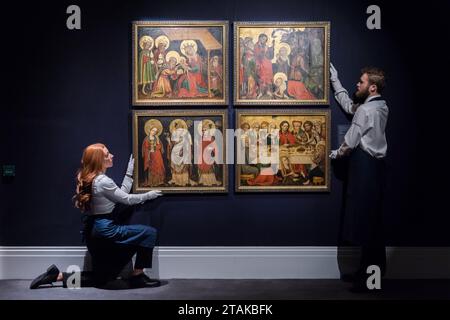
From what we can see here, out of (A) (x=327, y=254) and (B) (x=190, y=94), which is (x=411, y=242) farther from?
(B) (x=190, y=94)

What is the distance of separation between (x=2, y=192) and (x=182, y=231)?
1.97 m

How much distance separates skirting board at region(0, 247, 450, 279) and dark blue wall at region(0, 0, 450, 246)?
4.2 inches

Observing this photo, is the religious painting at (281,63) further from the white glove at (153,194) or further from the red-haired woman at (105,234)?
the red-haired woman at (105,234)

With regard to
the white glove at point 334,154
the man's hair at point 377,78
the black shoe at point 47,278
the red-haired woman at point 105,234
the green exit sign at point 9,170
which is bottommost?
the black shoe at point 47,278

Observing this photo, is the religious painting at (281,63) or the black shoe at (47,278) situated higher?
the religious painting at (281,63)

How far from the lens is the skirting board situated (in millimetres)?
6629

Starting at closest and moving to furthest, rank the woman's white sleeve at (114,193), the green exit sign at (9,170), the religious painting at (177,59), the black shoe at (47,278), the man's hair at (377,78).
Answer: the woman's white sleeve at (114,193) < the black shoe at (47,278) < the man's hair at (377,78) < the religious painting at (177,59) < the green exit sign at (9,170)

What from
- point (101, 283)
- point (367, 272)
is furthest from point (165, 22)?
point (367, 272)

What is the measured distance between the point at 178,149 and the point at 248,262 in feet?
4.63

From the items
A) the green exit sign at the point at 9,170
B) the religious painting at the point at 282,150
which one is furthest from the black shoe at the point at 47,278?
the religious painting at the point at 282,150

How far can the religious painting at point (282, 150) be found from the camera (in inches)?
259

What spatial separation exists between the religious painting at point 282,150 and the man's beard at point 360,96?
33 cm

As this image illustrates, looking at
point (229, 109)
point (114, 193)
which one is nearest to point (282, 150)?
point (229, 109)

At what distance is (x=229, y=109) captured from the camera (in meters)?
6.61
